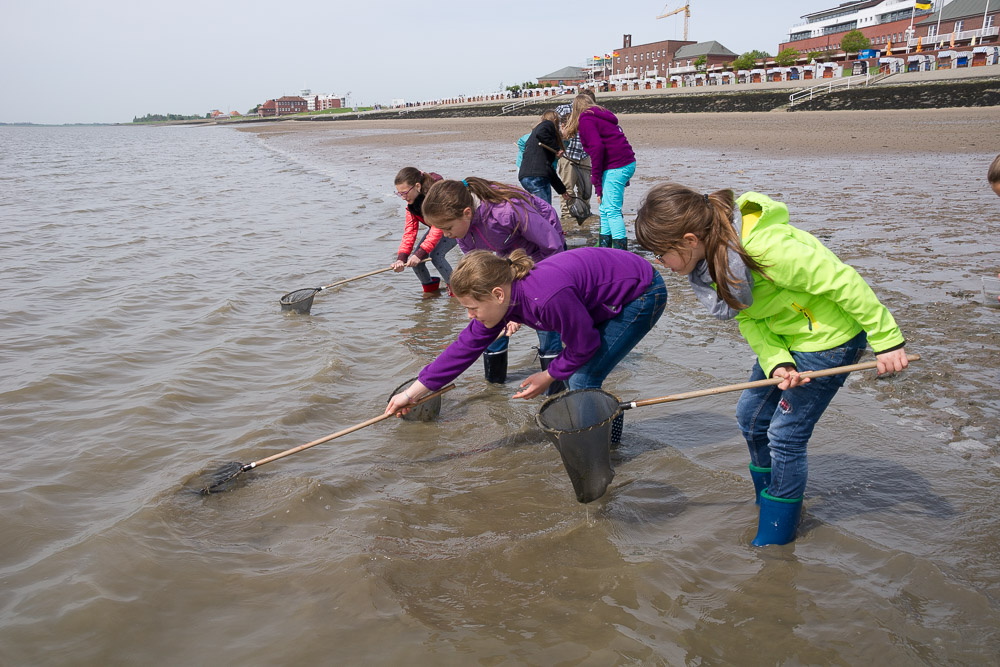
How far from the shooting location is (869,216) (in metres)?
8.25

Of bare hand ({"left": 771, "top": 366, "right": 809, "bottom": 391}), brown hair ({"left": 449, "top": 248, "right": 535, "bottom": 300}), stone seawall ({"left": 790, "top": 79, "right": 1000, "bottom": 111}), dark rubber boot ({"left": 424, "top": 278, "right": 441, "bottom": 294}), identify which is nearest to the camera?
bare hand ({"left": 771, "top": 366, "right": 809, "bottom": 391})

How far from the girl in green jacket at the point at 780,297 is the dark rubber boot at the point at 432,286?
456 cm

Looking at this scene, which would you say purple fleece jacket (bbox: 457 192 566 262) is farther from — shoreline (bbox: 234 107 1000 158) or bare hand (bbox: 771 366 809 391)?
shoreline (bbox: 234 107 1000 158)

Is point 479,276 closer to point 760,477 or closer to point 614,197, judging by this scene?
point 760,477

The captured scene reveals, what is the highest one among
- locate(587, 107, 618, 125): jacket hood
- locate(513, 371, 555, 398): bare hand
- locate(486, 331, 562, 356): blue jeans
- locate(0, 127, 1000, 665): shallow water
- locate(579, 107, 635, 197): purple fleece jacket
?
locate(587, 107, 618, 125): jacket hood

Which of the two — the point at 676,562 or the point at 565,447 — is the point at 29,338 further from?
the point at 676,562

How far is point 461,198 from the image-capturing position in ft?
12.4

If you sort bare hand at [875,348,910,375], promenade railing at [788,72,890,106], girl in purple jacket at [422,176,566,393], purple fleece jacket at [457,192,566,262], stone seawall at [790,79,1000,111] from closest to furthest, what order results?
bare hand at [875,348,910,375] → girl in purple jacket at [422,176,566,393] → purple fleece jacket at [457,192,566,262] → stone seawall at [790,79,1000,111] → promenade railing at [788,72,890,106]

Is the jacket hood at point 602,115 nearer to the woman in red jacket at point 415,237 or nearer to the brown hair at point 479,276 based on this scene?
the woman in red jacket at point 415,237

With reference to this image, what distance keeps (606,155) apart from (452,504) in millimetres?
4520

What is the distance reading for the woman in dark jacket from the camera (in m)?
7.00

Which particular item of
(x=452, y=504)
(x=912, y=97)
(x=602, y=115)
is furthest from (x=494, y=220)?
(x=912, y=97)

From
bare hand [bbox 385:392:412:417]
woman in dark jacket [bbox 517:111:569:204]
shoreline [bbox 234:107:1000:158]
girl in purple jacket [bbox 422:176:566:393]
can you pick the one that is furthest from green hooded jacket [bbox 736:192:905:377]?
shoreline [bbox 234:107:1000:158]

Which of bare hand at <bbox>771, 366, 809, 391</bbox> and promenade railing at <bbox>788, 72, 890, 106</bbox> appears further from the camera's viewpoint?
promenade railing at <bbox>788, 72, 890, 106</bbox>
